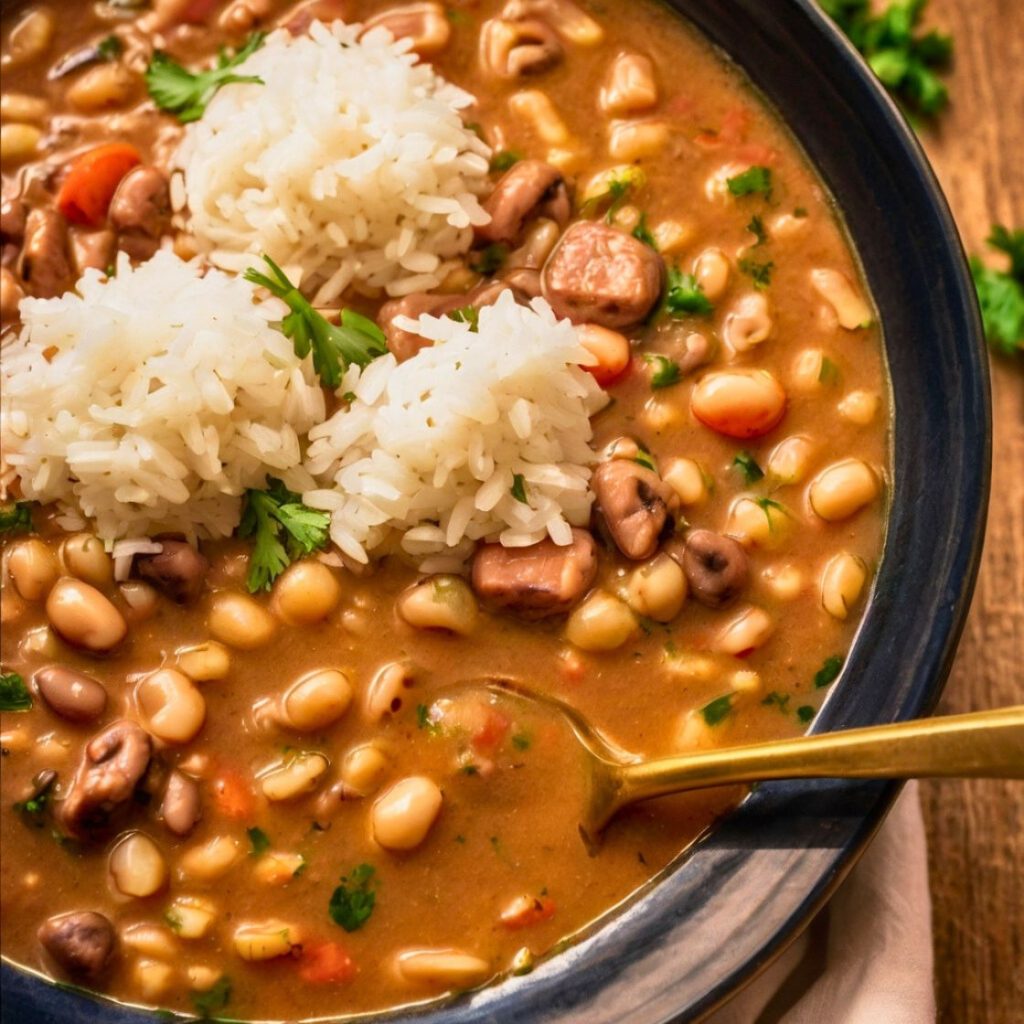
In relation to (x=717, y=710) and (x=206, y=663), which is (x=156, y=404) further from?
(x=717, y=710)

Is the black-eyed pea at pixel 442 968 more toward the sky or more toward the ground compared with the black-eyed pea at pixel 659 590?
more toward the ground

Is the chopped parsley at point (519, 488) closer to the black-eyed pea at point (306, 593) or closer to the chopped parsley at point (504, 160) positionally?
the black-eyed pea at point (306, 593)

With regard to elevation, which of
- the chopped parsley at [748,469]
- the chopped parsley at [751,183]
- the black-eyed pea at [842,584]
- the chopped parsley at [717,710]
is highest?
the chopped parsley at [751,183]

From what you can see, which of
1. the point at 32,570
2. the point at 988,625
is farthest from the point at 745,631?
the point at 32,570

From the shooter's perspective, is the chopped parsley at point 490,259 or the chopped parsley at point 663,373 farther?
the chopped parsley at point 490,259

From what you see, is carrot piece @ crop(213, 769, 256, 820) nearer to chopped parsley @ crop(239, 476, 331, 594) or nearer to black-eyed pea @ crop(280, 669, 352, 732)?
black-eyed pea @ crop(280, 669, 352, 732)

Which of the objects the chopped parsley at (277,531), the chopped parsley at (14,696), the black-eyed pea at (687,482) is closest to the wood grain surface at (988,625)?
the black-eyed pea at (687,482)

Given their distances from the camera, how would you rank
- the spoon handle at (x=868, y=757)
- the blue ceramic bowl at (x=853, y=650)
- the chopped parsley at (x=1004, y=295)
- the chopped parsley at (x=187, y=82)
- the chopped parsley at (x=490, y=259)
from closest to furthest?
the spoon handle at (x=868, y=757)
the blue ceramic bowl at (x=853, y=650)
the chopped parsley at (x=490, y=259)
the chopped parsley at (x=187, y=82)
the chopped parsley at (x=1004, y=295)

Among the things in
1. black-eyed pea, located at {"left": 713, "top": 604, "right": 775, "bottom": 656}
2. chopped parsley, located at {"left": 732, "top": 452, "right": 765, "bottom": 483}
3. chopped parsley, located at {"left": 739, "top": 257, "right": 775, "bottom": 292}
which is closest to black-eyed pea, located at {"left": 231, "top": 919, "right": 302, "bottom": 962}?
black-eyed pea, located at {"left": 713, "top": 604, "right": 775, "bottom": 656}
